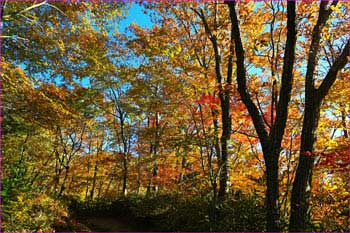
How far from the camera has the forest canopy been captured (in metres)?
5.32

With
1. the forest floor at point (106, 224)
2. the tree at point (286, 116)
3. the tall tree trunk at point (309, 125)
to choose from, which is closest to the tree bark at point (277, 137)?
the tree at point (286, 116)

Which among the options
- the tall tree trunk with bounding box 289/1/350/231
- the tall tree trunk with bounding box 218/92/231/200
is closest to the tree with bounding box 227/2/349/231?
the tall tree trunk with bounding box 289/1/350/231

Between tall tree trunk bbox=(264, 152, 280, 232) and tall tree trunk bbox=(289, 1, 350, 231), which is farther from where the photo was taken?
tall tree trunk bbox=(289, 1, 350, 231)

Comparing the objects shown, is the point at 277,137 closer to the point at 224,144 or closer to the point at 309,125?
the point at 309,125

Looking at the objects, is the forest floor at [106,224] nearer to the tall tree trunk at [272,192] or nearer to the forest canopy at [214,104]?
the forest canopy at [214,104]

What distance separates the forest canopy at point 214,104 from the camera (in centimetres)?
532

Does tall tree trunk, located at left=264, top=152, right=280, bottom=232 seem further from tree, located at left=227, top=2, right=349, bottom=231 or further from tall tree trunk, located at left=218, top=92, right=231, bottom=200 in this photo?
tall tree trunk, located at left=218, top=92, right=231, bottom=200

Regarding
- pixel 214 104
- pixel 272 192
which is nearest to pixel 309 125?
pixel 272 192

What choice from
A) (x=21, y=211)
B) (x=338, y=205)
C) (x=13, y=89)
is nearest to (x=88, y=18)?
(x=13, y=89)

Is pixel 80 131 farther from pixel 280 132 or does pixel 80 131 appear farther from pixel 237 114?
pixel 280 132

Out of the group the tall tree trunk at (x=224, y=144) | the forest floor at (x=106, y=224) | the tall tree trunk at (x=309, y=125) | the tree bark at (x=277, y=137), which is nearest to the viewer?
the tree bark at (x=277, y=137)

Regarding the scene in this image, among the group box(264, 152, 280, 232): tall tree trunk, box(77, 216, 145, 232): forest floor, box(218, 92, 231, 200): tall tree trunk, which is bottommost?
box(77, 216, 145, 232): forest floor

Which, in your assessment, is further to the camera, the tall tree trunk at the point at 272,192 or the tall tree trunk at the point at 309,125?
the tall tree trunk at the point at 309,125

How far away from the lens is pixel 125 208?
16.5 m
